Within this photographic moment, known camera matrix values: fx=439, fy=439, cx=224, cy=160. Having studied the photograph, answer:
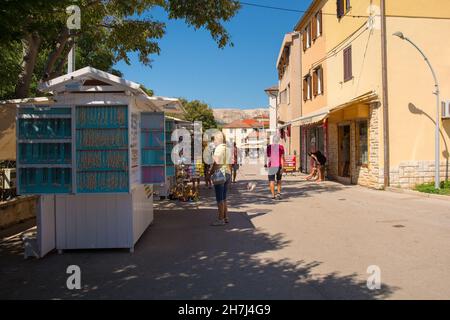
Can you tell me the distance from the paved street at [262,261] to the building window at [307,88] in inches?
622

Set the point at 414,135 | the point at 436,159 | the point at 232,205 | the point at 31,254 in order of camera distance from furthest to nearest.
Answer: the point at 414,135 → the point at 436,159 → the point at 232,205 → the point at 31,254

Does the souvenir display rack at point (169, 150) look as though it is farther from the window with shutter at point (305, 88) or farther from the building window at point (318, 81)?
the window with shutter at point (305, 88)

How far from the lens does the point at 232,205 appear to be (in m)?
11.9

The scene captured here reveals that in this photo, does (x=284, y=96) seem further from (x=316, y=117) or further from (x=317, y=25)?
(x=316, y=117)

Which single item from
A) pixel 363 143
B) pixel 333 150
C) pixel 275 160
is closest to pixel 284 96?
pixel 333 150

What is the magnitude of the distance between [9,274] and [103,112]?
8.33ft

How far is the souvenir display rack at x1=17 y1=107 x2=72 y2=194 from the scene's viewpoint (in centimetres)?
644

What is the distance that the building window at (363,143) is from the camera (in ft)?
54.7

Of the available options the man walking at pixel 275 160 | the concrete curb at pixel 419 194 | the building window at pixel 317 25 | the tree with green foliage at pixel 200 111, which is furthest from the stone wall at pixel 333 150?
the tree with green foliage at pixel 200 111

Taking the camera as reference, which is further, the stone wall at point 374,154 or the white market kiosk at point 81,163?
the stone wall at point 374,154

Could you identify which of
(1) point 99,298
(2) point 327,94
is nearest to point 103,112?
(1) point 99,298

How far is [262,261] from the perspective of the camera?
6008 millimetres

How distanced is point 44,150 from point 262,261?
3.58m
